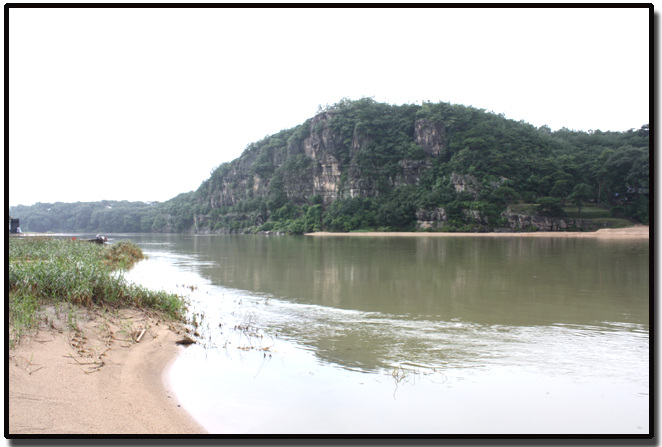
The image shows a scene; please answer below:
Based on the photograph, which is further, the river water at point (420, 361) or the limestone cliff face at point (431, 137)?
the limestone cliff face at point (431, 137)

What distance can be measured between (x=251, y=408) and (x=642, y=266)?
18.9 meters

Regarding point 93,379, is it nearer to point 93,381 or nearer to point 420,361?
point 93,381

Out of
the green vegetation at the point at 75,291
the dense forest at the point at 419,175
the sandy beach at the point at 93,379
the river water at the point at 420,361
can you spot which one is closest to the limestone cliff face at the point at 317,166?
the dense forest at the point at 419,175

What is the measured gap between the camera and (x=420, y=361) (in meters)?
6.09

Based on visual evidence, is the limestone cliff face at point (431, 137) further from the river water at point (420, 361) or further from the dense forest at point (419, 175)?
the river water at point (420, 361)

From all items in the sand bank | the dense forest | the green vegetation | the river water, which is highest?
the dense forest

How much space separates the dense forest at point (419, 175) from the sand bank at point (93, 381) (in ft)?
209

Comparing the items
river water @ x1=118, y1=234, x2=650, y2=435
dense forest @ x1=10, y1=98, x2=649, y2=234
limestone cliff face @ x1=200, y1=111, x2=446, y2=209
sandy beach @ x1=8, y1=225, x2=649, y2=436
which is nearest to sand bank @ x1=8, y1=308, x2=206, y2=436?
sandy beach @ x1=8, y1=225, x2=649, y2=436

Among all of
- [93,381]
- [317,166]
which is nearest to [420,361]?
[93,381]

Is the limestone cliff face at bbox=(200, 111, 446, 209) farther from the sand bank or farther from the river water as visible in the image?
the sand bank

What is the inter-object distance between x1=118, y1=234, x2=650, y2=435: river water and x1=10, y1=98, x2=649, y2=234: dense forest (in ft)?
188

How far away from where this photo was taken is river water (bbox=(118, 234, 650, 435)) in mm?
4379

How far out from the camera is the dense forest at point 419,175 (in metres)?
65.4

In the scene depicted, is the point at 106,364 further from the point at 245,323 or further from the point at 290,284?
the point at 290,284
